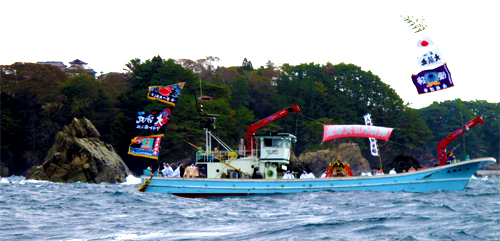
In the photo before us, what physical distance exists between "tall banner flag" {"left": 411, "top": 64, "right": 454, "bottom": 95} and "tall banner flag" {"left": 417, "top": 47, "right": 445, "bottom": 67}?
1.07 feet

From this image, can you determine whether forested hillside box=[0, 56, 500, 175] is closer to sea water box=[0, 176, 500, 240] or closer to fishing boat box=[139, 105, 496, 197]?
fishing boat box=[139, 105, 496, 197]

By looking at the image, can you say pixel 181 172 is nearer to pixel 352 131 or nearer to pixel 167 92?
pixel 167 92

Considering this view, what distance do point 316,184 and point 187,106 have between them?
48104 millimetres

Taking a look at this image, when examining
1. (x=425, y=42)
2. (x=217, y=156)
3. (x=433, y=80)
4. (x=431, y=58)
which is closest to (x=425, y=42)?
(x=425, y=42)

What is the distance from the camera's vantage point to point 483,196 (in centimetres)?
2833

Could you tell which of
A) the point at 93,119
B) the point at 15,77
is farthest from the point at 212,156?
the point at 15,77

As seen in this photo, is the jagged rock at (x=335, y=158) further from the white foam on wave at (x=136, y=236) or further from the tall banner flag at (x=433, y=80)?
the white foam on wave at (x=136, y=236)

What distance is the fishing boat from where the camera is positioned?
3070 cm

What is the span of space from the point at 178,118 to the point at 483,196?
53761mm

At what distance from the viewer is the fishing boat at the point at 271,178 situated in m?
30.7

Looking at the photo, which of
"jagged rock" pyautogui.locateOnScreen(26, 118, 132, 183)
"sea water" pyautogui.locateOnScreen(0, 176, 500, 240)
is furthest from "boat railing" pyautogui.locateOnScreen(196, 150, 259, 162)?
"jagged rock" pyautogui.locateOnScreen(26, 118, 132, 183)

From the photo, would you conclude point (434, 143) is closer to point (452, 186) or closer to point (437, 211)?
point (452, 186)

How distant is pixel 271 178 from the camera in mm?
32125

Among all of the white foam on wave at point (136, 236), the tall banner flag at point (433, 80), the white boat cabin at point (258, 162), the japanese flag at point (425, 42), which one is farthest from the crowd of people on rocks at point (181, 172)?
the white foam on wave at point (136, 236)
